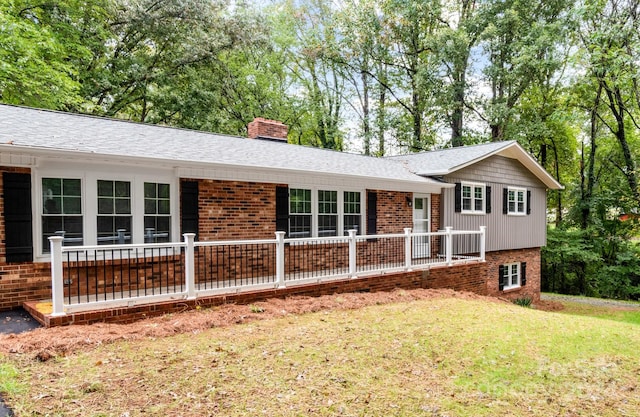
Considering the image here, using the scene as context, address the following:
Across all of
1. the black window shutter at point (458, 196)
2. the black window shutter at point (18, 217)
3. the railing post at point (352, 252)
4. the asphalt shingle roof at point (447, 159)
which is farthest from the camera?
the black window shutter at point (458, 196)

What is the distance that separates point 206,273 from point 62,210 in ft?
9.37

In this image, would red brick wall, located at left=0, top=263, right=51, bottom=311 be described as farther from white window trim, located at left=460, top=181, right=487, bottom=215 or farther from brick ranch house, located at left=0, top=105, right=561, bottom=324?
white window trim, located at left=460, top=181, right=487, bottom=215

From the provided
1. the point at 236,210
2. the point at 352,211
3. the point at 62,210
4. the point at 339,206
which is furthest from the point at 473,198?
the point at 62,210

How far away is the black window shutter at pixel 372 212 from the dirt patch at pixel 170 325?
2.98m

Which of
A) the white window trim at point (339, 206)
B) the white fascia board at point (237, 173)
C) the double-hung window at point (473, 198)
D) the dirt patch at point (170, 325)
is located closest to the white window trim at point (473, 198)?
the double-hung window at point (473, 198)

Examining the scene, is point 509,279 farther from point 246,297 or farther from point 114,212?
point 114,212

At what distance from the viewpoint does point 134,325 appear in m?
5.44

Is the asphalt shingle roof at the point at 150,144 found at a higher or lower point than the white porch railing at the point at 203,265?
higher

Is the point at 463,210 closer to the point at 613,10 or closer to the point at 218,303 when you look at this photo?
the point at 218,303

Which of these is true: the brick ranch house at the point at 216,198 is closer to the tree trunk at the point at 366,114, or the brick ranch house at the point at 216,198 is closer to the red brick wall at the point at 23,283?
the red brick wall at the point at 23,283

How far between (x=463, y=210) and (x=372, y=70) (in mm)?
15732

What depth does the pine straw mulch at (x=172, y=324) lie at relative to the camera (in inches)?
179

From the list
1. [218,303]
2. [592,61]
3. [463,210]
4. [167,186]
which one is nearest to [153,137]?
[167,186]

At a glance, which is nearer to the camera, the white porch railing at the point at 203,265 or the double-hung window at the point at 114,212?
the white porch railing at the point at 203,265
